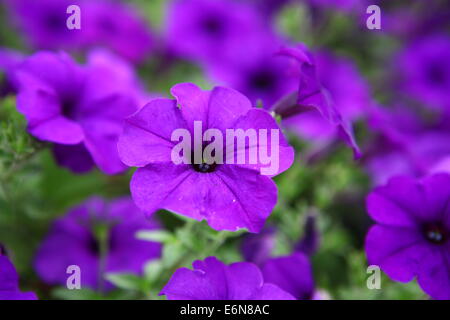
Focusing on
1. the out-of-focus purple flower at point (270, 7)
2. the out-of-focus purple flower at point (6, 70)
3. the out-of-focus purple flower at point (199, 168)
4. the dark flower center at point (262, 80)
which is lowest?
the out-of-focus purple flower at point (199, 168)

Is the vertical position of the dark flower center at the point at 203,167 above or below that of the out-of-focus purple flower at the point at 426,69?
below

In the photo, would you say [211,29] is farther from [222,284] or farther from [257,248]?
[222,284]

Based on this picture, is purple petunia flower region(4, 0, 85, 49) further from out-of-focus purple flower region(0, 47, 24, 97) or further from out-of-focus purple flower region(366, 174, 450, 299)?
out-of-focus purple flower region(366, 174, 450, 299)

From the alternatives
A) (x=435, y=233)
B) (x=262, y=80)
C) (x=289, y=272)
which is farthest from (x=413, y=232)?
(x=262, y=80)

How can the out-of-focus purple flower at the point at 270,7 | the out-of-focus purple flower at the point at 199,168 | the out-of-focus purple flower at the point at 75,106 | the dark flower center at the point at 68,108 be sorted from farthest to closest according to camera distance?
the out-of-focus purple flower at the point at 270,7, the dark flower center at the point at 68,108, the out-of-focus purple flower at the point at 75,106, the out-of-focus purple flower at the point at 199,168

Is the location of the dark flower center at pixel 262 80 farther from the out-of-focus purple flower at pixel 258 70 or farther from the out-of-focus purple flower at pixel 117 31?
the out-of-focus purple flower at pixel 117 31

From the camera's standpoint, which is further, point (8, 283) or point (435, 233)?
point (435, 233)

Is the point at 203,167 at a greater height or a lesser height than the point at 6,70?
lesser

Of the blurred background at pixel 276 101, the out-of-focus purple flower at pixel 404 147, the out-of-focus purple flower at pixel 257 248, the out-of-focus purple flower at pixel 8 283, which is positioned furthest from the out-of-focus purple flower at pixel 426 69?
the out-of-focus purple flower at pixel 8 283
